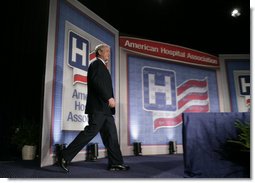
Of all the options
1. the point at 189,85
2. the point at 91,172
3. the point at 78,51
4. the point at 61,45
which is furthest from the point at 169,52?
the point at 91,172

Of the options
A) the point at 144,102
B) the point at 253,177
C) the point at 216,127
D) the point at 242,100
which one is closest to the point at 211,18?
the point at 144,102

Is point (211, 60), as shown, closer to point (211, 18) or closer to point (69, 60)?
point (211, 18)

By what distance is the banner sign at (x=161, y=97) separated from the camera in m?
4.42

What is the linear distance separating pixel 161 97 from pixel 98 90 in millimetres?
2601

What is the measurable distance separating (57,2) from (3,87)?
4.98ft

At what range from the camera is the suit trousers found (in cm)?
215

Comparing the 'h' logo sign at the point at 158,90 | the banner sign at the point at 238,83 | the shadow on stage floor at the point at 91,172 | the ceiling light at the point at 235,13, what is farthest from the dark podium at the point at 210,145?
the banner sign at the point at 238,83

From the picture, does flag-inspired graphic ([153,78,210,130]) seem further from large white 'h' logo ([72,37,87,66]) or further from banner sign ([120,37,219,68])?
large white 'h' logo ([72,37,87,66])

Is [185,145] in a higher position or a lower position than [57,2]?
lower

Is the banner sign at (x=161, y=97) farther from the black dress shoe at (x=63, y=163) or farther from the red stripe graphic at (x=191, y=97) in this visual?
the black dress shoe at (x=63, y=163)

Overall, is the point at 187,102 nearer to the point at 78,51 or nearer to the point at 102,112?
the point at 78,51

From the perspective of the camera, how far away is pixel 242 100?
556 centimetres

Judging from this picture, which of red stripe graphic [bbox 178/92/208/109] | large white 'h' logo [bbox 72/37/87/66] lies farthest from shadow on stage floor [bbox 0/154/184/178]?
red stripe graphic [bbox 178/92/208/109]

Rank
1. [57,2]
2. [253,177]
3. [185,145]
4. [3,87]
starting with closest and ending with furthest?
[253,177], [185,145], [57,2], [3,87]
